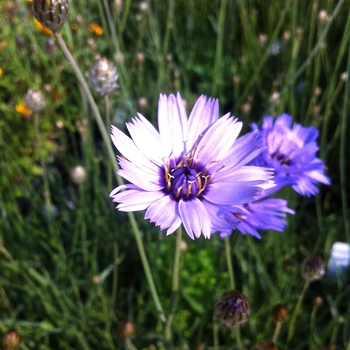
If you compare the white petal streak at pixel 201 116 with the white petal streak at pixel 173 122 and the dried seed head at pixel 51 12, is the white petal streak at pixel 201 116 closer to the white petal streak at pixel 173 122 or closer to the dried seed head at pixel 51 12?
the white petal streak at pixel 173 122

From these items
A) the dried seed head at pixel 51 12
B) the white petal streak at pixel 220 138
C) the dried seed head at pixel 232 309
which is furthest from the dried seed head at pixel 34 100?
the dried seed head at pixel 232 309

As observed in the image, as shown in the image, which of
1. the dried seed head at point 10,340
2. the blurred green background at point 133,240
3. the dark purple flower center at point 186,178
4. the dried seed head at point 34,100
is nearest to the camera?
the dark purple flower center at point 186,178

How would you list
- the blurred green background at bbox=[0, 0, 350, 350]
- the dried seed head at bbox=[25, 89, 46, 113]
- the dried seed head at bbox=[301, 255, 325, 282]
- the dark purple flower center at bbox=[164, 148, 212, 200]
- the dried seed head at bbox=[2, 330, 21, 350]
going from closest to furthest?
1. the dark purple flower center at bbox=[164, 148, 212, 200]
2. the dried seed head at bbox=[2, 330, 21, 350]
3. the dried seed head at bbox=[301, 255, 325, 282]
4. the dried seed head at bbox=[25, 89, 46, 113]
5. the blurred green background at bbox=[0, 0, 350, 350]

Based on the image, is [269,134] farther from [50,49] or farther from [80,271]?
[80,271]

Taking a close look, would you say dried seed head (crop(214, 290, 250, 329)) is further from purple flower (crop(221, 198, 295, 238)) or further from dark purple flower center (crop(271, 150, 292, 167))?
dark purple flower center (crop(271, 150, 292, 167))

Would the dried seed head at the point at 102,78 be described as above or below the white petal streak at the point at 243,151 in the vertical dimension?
above

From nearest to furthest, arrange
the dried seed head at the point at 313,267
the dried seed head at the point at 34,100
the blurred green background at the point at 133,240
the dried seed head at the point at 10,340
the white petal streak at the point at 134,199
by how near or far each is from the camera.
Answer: the white petal streak at the point at 134,199, the dried seed head at the point at 10,340, the dried seed head at the point at 313,267, the dried seed head at the point at 34,100, the blurred green background at the point at 133,240

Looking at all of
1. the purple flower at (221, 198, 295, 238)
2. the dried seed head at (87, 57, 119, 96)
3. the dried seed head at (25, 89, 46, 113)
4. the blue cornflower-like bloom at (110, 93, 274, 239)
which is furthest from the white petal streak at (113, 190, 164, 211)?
the dried seed head at (25, 89, 46, 113)
